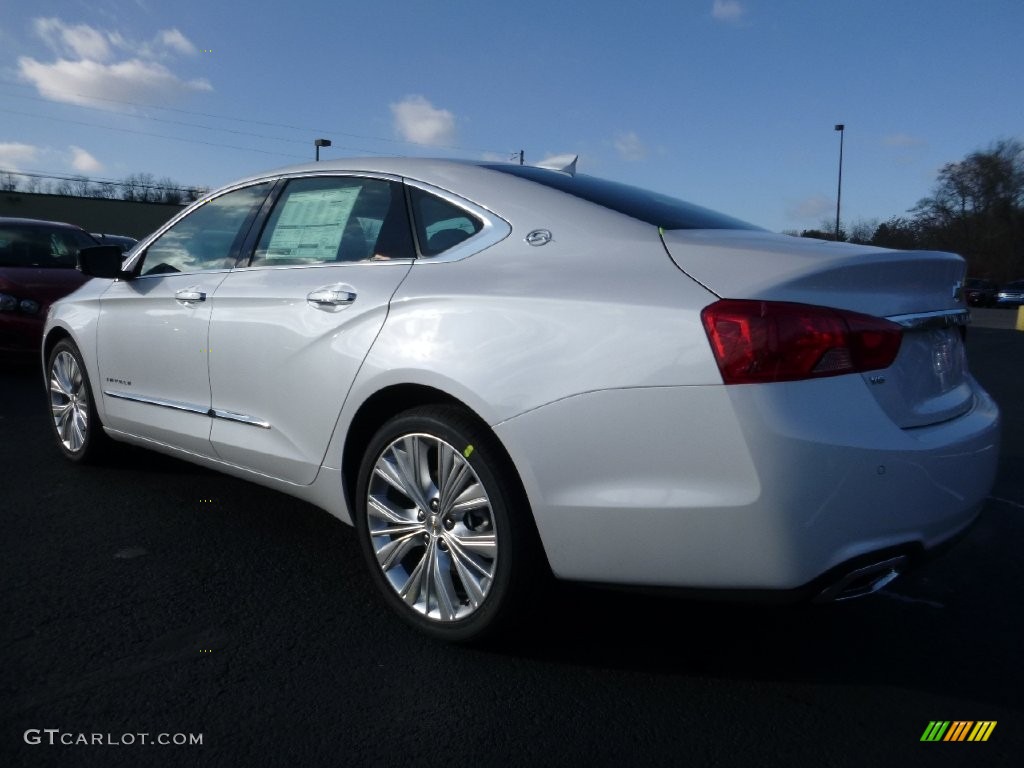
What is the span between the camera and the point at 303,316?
3.16m

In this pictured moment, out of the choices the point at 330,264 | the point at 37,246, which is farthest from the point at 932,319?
the point at 37,246

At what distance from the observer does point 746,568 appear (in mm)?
2195

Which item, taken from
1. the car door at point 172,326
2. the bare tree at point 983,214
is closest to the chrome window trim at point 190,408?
the car door at point 172,326

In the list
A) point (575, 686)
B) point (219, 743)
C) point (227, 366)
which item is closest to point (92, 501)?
point (227, 366)

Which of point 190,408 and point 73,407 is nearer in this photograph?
point 190,408

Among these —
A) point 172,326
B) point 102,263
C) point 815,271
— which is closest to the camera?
point 815,271

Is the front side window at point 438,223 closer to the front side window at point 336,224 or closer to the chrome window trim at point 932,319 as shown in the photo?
the front side window at point 336,224

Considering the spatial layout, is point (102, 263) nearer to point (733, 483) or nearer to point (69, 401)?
point (69, 401)

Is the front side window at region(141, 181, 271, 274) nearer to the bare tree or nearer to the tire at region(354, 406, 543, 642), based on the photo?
the tire at region(354, 406, 543, 642)

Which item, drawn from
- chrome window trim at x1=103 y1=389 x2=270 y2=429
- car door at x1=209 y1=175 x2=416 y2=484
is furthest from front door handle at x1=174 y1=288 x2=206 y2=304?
chrome window trim at x1=103 y1=389 x2=270 y2=429

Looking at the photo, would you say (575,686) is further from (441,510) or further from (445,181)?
(445,181)

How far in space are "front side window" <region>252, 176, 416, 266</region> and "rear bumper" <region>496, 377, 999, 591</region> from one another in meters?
1.03

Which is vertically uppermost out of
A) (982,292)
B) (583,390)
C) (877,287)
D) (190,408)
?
(877,287)

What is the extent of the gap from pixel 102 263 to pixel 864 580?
3.73m
